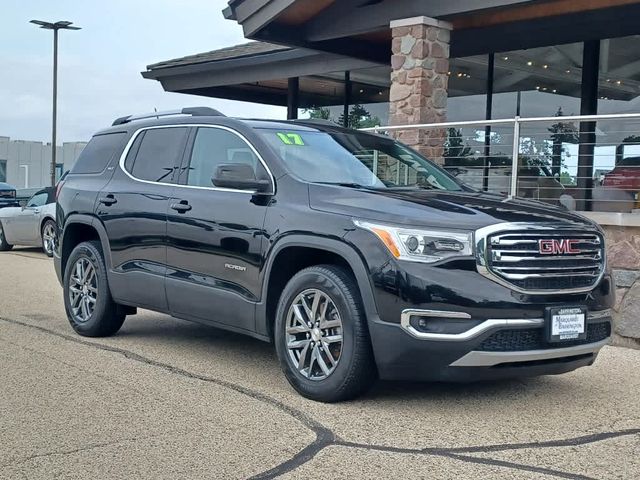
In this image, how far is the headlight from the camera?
4715 mm

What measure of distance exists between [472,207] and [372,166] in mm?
1237

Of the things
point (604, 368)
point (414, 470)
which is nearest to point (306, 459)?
point (414, 470)

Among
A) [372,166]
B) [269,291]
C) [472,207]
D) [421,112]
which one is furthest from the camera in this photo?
[421,112]

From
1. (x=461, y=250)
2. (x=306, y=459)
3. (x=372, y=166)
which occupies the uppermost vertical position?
(x=372, y=166)

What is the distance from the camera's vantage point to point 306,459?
4109 mm

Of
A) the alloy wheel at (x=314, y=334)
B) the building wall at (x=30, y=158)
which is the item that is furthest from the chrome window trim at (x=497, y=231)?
the building wall at (x=30, y=158)

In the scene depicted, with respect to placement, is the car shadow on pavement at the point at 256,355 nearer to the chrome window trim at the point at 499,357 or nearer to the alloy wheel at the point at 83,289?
the alloy wheel at the point at 83,289

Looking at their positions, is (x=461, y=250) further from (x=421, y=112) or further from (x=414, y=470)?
(x=421, y=112)

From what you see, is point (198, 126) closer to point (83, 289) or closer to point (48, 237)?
point (83, 289)

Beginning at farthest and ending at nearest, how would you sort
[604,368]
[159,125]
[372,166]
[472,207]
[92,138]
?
1. [92,138]
2. [159,125]
3. [604,368]
4. [372,166]
5. [472,207]

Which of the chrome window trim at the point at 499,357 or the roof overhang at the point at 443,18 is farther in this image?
the roof overhang at the point at 443,18

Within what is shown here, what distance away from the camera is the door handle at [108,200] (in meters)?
7.02

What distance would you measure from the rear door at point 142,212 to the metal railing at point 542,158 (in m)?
3.59

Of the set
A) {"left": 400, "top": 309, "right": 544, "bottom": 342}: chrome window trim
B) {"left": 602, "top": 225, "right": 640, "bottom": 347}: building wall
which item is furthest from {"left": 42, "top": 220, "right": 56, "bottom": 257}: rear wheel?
{"left": 400, "top": 309, "right": 544, "bottom": 342}: chrome window trim
